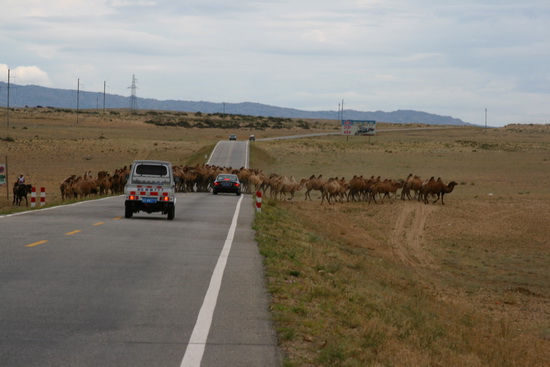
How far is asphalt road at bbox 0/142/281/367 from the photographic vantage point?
8.27 m

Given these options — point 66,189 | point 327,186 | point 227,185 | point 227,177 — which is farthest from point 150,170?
point 227,177

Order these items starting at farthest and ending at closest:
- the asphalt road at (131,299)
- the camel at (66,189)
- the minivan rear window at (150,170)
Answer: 1. the camel at (66,189)
2. the minivan rear window at (150,170)
3. the asphalt road at (131,299)

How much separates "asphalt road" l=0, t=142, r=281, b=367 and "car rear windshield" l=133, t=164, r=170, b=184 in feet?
14.9

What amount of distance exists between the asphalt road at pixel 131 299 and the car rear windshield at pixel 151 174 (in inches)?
178

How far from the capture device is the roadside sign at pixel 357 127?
433 ft

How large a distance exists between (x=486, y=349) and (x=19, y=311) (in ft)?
21.7

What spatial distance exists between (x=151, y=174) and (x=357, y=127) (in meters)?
109

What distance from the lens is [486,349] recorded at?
12305 mm

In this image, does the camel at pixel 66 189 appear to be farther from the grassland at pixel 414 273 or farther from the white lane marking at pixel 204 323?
the white lane marking at pixel 204 323

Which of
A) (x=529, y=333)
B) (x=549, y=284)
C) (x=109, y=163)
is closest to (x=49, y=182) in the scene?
(x=109, y=163)

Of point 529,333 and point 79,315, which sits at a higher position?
point 79,315

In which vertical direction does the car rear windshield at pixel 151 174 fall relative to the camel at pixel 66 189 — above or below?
above

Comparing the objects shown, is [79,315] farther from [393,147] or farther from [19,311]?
[393,147]

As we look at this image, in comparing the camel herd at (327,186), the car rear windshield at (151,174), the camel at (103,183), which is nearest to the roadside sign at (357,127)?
the camel herd at (327,186)
